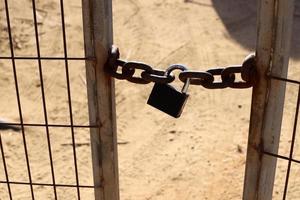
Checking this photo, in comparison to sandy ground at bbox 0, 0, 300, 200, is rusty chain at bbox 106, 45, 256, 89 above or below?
above

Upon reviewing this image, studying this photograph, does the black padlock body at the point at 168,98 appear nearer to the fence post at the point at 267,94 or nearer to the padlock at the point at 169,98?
the padlock at the point at 169,98

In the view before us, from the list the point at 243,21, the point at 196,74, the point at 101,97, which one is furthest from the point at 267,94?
the point at 243,21

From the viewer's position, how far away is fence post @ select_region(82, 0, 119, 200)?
2064 mm

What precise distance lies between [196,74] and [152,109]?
9.61ft

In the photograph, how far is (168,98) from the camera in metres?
2.15

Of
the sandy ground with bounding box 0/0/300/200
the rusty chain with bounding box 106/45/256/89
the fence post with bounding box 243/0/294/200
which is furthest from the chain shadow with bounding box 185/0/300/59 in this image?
the rusty chain with bounding box 106/45/256/89

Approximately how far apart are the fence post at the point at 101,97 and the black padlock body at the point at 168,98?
169mm

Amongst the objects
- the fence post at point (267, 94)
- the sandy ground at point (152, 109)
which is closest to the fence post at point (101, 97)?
the fence post at point (267, 94)

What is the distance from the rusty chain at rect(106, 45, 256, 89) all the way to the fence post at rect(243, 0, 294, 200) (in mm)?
39

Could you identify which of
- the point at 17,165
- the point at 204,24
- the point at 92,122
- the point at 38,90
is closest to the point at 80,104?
the point at 38,90

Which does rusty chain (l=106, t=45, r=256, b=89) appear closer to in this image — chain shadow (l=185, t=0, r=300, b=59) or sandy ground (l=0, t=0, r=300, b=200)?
sandy ground (l=0, t=0, r=300, b=200)

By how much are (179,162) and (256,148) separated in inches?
87.6

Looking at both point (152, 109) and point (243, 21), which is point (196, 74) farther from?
point (243, 21)

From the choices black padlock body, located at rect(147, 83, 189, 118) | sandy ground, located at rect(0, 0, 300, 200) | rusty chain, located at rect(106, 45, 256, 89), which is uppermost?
rusty chain, located at rect(106, 45, 256, 89)
